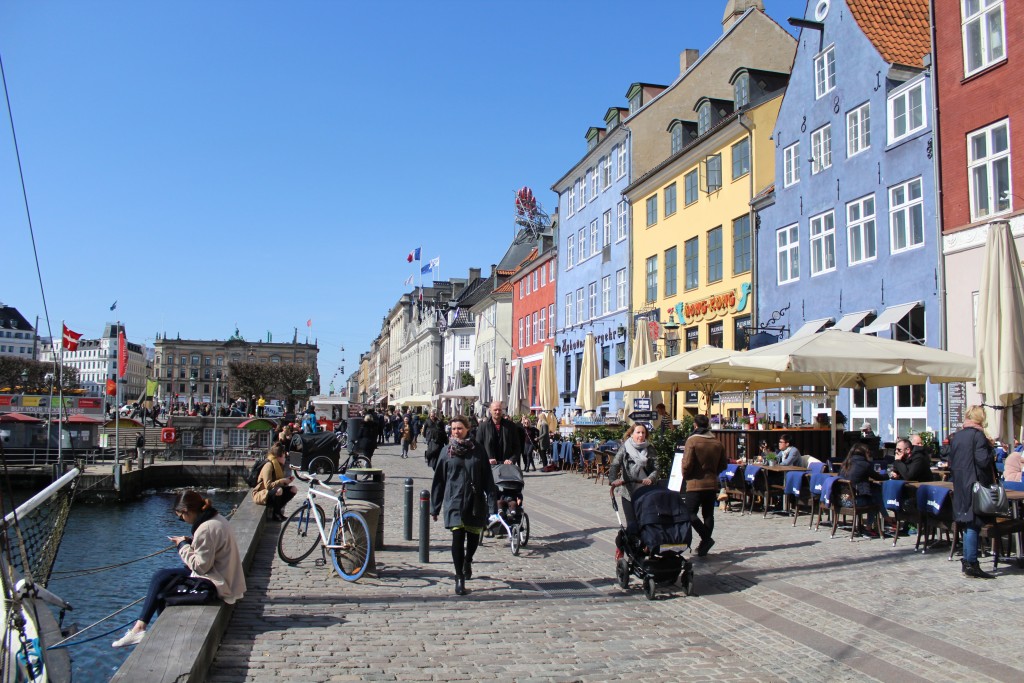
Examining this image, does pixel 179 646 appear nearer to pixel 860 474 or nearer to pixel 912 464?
pixel 860 474

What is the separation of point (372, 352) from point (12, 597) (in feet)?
609

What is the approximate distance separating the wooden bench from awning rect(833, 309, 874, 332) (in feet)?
55.3

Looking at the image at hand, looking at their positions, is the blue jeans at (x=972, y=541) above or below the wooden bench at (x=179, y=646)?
above

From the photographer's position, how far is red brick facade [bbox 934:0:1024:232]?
16.9 metres

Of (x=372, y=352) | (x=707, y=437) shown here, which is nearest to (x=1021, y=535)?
(x=707, y=437)

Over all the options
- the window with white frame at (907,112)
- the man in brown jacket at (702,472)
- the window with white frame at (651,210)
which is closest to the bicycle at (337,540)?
the man in brown jacket at (702,472)

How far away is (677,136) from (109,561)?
24.0 metres

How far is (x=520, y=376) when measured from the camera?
31.2 metres

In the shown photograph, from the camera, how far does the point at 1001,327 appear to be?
37.8 ft

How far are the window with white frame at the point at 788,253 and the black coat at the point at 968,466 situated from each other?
15.6m

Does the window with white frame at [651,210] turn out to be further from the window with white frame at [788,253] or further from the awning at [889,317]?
the awning at [889,317]

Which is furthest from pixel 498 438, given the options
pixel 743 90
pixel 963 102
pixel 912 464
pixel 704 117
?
pixel 704 117

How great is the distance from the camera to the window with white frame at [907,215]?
1939 centimetres

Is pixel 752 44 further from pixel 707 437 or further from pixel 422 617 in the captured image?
pixel 422 617
